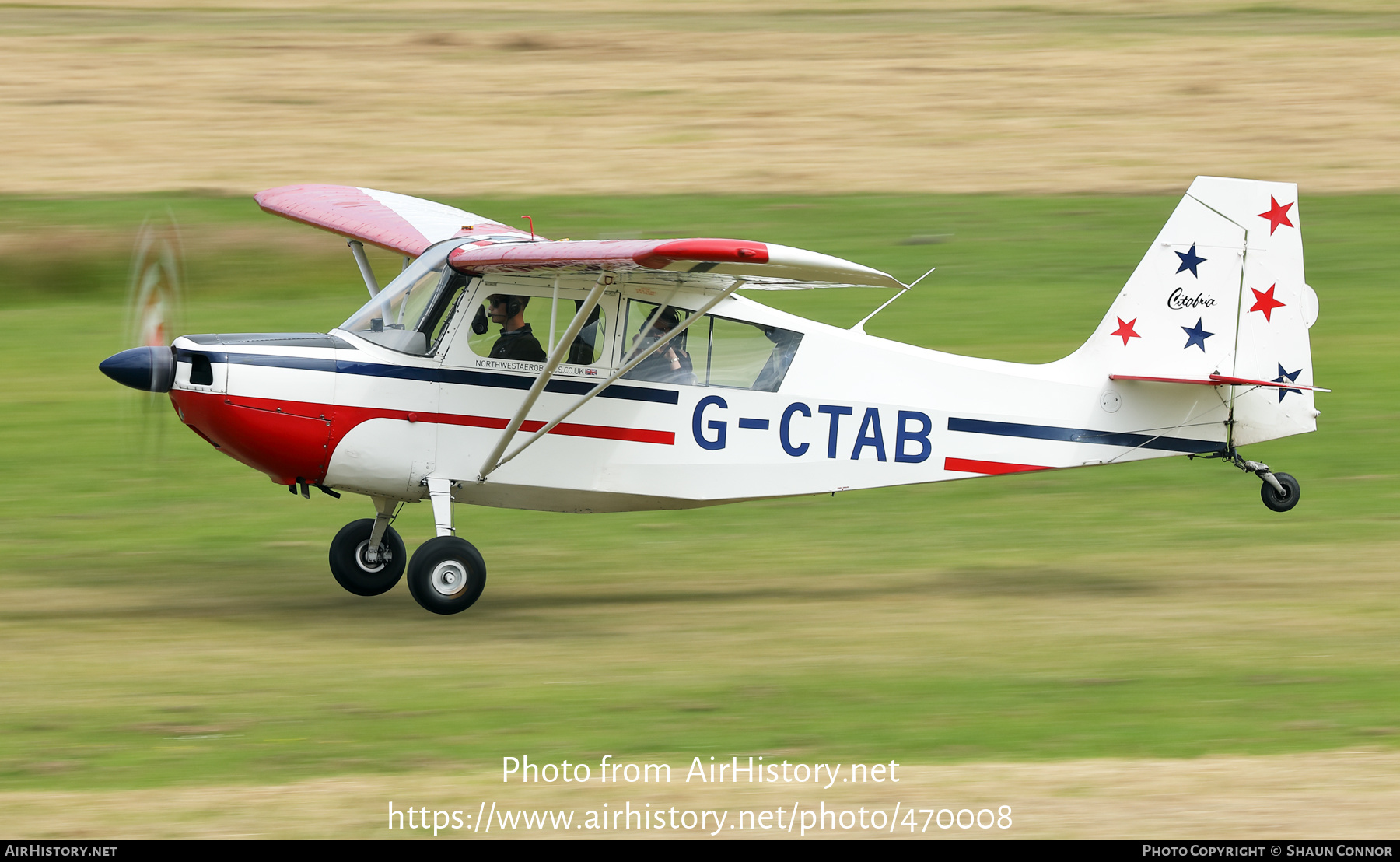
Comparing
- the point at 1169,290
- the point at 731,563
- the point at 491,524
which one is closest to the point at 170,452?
the point at 491,524

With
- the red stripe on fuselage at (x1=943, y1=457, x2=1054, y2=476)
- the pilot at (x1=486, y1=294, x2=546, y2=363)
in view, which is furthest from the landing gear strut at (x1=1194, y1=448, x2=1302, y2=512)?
the pilot at (x1=486, y1=294, x2=546, y2=363)

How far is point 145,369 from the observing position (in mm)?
10266

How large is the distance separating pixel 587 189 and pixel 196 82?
8.96m

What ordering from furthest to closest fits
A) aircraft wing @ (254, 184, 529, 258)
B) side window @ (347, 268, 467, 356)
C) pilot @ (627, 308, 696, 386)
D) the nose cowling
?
aircraft wing @ (254, 184, 529, 258), pilot @ (627, 308, 696, 386), side window @ (347, 268, 467, 356), the nose cowling

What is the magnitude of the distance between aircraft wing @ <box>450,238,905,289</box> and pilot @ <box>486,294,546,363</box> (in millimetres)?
333

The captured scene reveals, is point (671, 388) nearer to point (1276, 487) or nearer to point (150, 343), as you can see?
point (150, 343)

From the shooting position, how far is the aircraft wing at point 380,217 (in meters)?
12.2

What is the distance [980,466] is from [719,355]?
210cm

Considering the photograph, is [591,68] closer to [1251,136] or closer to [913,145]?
[913,145]

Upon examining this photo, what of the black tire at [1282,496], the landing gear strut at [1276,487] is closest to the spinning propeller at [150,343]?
the landing gear strut at [1276,487]

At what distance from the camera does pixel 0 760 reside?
805 centimetres

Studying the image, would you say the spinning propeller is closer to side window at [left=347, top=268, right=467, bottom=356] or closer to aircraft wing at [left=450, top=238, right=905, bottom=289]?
side window at [left=347, top=268, right=467, bottom=356]

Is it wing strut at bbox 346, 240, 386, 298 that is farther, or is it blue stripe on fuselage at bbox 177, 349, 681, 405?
wing strut at bbox 346, 240, 386, 298

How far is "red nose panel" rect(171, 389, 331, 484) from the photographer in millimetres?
10508
